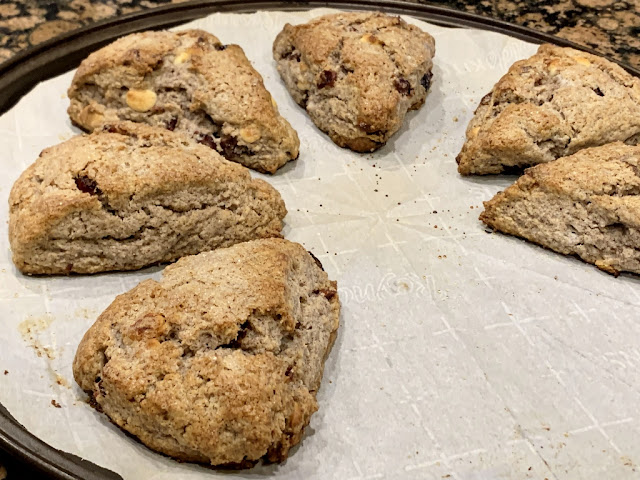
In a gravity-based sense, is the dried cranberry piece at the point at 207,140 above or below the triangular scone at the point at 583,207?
above

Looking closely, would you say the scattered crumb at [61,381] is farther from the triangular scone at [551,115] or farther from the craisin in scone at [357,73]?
the triangular scone at [551,115]

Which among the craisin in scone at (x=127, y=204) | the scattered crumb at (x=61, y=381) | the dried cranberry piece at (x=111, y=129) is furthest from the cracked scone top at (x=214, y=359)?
the dried cranberry piece at (x=111, y=129)

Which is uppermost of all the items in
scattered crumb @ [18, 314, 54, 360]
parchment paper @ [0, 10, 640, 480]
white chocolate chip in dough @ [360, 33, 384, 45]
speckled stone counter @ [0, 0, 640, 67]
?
white chocolate chip in dough @ [360, 33, 384, 45]

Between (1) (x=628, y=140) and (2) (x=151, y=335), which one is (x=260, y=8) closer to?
(1) (x=628, y=140)

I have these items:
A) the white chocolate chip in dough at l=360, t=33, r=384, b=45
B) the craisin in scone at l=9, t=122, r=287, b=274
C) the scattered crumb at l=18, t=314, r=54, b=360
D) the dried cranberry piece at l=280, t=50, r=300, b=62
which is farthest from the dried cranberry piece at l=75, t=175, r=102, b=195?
the white chocolate chip in dough at l=360, t=33, r=384, b=45

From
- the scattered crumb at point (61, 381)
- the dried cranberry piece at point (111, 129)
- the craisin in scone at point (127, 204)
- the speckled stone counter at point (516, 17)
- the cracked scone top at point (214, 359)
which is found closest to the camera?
the cracked scone top at point (214, 359)

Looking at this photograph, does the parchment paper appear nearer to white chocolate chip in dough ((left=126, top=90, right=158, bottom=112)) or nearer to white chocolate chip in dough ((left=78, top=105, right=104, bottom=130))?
white chocolate chip in dough ((left=78, top=105, right=104, bottom=130))
